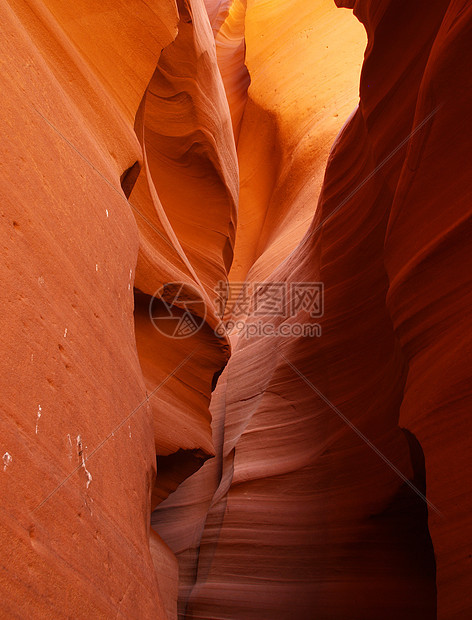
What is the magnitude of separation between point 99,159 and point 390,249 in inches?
61.8

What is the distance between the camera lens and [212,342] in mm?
4176

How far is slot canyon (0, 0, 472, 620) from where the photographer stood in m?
1.49

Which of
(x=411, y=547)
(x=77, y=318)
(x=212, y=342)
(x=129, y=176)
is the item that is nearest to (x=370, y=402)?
(x=411, y=547)

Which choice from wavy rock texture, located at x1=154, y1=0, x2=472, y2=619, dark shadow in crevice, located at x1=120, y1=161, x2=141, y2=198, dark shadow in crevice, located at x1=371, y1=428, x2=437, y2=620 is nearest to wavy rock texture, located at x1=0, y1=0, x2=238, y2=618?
dark shadow in crevice, located at x1=120, y1=161, x2=141, y2=198

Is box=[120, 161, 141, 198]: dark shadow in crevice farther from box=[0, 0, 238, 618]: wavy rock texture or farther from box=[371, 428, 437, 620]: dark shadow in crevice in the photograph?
box=[371, 428, 437, 620]: dark shadow in crevice

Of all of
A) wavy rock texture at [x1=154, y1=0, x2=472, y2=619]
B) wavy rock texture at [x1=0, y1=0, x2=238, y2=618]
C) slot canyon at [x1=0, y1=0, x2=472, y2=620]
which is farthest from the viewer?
wavy rock texture at [x1=154, y1=0, x2=472, y2=619]

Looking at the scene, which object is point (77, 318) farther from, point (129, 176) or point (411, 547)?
point (411, 547)

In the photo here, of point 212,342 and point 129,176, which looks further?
point 212,342

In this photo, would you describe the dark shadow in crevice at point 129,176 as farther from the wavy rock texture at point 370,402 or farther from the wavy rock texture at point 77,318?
the wavy rock texture at point 370,402

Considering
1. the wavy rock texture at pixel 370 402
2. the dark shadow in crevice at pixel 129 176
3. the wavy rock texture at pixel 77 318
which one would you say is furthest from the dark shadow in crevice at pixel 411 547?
the dark shadow in crevice at pixel 129 176

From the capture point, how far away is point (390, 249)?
112 inches

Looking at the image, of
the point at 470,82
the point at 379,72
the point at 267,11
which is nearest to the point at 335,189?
the point at 379,72

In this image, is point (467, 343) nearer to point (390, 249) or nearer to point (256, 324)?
point (390, 249)

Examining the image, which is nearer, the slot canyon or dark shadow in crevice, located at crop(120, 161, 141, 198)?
the slot canyon
